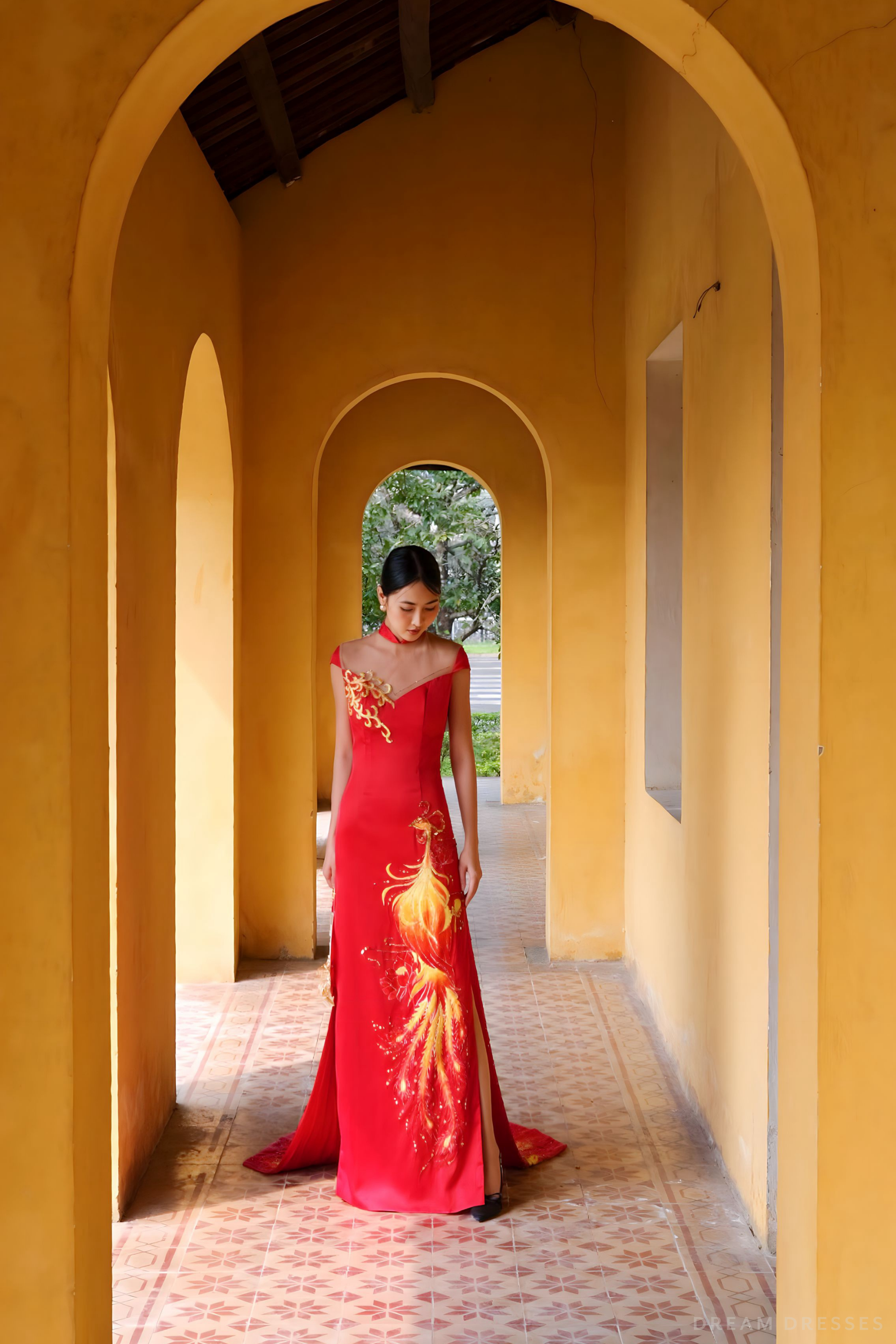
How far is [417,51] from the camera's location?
5.24 metres

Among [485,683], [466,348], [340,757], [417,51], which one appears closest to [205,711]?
[340,757]

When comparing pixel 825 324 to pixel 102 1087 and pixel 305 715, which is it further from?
pixel 305 715

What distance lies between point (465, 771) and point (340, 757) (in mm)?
408

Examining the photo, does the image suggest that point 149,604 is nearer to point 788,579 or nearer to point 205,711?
point 205,711

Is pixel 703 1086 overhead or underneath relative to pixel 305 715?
→ underneath

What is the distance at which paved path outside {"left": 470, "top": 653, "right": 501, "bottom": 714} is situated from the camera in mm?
23891

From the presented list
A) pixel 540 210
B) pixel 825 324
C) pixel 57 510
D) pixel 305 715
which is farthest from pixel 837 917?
pixel 540 210

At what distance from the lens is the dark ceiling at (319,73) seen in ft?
15.5

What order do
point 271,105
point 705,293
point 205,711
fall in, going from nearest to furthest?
point 705,293
point 271,105
point 205,711

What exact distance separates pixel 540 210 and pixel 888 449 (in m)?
4.38

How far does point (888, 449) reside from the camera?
213cm

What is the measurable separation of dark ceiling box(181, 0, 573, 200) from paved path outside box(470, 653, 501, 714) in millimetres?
13017

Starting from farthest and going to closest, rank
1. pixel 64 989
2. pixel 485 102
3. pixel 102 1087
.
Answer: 1. pixel 485 102
2. pixel 102 1087
3. pixel 64 989

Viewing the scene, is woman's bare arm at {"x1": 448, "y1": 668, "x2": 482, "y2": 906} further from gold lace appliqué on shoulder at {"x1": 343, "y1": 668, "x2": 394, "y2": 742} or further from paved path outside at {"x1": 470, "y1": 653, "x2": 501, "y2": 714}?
paved path outside at {"x1": 470, "y1": 653, "x2": 501, "y2": 714}
